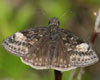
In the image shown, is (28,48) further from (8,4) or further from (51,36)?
(8,4)

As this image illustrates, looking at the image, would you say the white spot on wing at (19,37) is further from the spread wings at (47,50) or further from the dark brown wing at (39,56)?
the dark brown wing at (39,56)

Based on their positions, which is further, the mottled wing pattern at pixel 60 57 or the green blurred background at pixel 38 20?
the green blurred background at pixel 38 20

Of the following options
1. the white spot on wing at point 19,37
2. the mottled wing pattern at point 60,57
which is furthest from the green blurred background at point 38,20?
the mottled wing pattern at point 60,57

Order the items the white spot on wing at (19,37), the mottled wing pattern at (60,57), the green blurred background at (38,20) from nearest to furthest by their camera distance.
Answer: the mottled wing pattern at (60,57) < the white spot on wing at (19,37) < the green blurred background at (38,20)

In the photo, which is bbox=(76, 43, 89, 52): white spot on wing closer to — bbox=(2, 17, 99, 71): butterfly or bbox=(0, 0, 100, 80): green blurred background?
bbox=(2, 17, 99, 71): butterfly

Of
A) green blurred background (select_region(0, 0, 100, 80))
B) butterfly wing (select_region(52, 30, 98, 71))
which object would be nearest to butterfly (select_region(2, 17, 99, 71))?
butterfly wing (select_region(52, 30, 98, 71))

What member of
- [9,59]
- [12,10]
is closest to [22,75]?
[9,59]

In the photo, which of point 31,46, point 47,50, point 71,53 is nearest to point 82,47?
point 71,53

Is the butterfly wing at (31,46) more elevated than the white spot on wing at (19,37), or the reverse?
the white spot on wing at (19,37)
